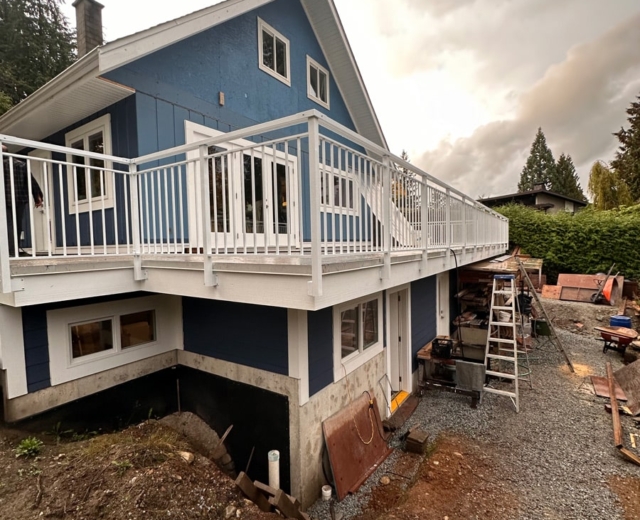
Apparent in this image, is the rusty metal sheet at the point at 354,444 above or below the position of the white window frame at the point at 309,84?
below

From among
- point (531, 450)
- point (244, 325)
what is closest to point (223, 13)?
point (244, 325)

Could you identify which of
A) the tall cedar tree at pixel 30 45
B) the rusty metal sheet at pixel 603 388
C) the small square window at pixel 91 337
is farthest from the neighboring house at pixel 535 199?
the tall cedar tree at pixel 30 45

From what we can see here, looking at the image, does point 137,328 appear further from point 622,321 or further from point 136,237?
point 622,321

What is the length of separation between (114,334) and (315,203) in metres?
3.70

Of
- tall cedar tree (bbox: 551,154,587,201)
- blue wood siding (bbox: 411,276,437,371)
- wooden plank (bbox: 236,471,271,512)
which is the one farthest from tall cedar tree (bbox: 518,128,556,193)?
wooden plank (bbox: 236,471,271,512)

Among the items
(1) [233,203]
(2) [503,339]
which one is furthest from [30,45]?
(2) [503,339]

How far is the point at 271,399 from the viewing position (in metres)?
3.97

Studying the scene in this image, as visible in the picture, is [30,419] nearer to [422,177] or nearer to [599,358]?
[422,177]

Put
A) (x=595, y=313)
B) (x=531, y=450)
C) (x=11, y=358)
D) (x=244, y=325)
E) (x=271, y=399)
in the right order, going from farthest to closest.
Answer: (x=595, y=313) → (x=531, y=450) → (x=244, y=325) → (x=271, y=399) → (x=11, y=358)

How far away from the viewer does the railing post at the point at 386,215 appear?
327cm

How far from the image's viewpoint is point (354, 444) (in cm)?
A: 441

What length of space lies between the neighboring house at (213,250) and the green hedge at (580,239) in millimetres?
11040

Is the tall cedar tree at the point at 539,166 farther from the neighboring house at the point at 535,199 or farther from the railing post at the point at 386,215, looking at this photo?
the railing post at the point at 386,215

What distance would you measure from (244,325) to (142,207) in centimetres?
194
